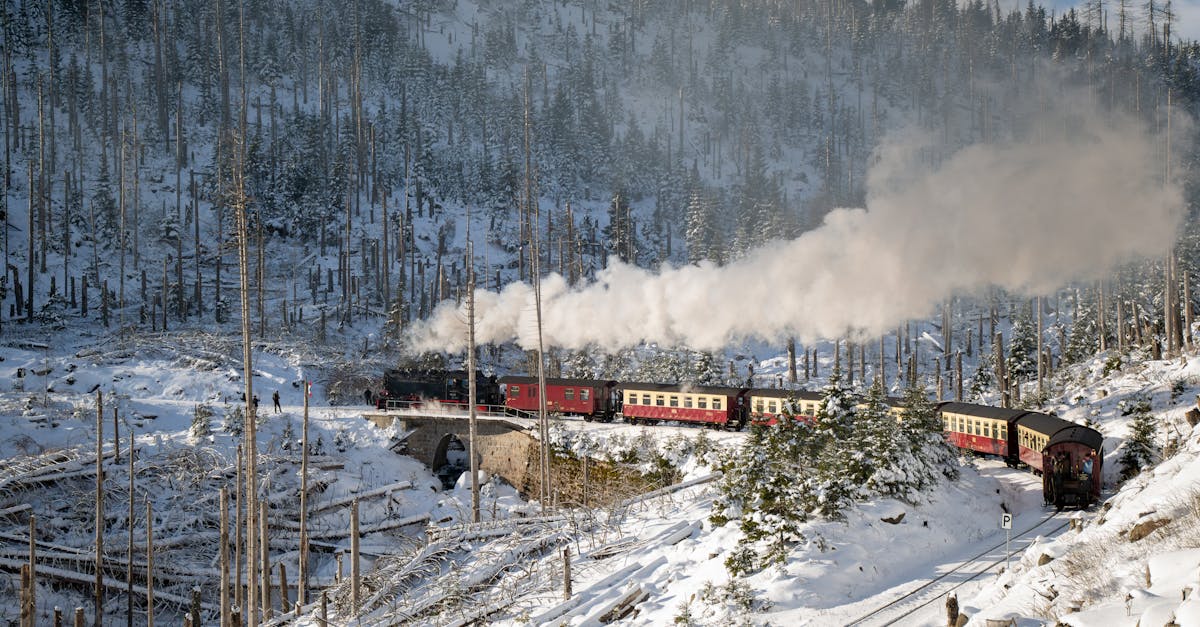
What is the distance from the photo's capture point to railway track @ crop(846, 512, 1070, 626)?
1684 cm

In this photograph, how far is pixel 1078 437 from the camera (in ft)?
89.1

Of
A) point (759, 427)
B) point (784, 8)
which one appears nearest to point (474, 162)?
point (759, 427)

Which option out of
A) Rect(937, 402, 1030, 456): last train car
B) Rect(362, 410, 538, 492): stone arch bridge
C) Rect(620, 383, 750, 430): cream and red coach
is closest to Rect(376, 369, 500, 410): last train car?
Rect(362, 410, 538, 492): stone arch bridge

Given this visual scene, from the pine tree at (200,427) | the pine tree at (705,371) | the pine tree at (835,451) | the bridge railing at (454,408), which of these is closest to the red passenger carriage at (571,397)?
the bridge railing at (454,408)

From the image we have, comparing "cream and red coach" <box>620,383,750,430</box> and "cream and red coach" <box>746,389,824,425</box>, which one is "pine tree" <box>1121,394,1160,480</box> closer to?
"cream and red coach" <box>746,389,824,425</box>

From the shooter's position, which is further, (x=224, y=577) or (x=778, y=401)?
(x=778, y=401)

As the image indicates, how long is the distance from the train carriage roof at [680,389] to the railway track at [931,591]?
18.6 m

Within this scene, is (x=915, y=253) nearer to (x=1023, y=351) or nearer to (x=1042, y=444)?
(x=1042, y=444)

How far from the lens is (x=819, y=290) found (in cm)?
3616

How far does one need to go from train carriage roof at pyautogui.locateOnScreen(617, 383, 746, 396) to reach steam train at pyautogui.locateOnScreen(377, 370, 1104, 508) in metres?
0.05

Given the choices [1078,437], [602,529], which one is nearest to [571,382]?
[602,529]

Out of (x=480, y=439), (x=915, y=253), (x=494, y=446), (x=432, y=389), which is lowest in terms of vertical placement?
(x=494, y=446)

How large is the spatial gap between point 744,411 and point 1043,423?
46.0 ft

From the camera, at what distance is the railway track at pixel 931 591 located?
16844mm
